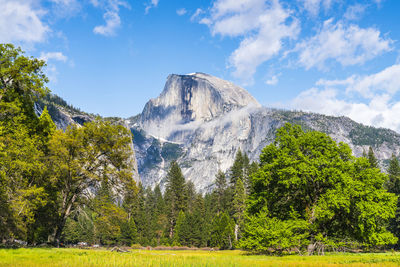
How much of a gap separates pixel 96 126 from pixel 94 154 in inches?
103

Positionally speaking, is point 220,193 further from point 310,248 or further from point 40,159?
point 40,159

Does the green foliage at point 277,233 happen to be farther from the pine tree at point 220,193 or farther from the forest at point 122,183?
the pine tree at point 220,193

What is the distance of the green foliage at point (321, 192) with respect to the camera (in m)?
23.1

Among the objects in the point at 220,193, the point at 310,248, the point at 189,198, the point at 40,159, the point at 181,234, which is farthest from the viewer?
the point at 189,198

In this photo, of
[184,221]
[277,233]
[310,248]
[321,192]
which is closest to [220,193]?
[184,221]

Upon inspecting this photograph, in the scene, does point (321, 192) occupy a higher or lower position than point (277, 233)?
higher

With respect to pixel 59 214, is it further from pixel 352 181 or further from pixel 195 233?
pixel 195 233

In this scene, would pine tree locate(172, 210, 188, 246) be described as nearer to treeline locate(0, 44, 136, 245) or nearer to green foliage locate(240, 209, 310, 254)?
treeline locate(0, 44, 136, 245)

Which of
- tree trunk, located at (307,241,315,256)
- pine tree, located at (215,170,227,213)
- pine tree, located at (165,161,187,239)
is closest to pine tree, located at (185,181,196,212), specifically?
pine tree, located at (165,161,187,239)

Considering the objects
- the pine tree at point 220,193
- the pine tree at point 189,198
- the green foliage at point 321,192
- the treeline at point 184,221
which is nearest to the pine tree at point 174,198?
the treeline at point 184,221

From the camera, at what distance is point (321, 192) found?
26.0m

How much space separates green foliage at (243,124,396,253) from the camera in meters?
23.1

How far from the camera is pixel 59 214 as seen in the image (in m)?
26.8

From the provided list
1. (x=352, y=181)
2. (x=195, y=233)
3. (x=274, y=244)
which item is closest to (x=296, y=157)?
(x=352, y=181)
